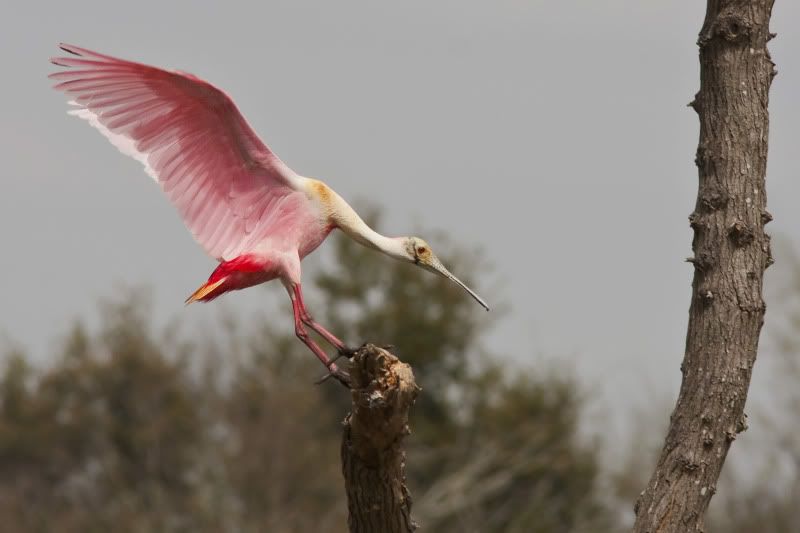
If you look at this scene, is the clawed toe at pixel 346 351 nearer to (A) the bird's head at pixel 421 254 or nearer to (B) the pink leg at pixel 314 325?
(B) the pink leg at pixel 314 325

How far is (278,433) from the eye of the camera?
46688mm

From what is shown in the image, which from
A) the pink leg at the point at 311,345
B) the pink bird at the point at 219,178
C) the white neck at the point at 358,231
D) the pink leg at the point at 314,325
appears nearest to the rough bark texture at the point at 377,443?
the pink leg at the point at 311,345

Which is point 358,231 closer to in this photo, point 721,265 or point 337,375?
point 337,375

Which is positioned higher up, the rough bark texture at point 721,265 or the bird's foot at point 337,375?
the rough bark texture at point 721,265

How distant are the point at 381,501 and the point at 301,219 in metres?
1.84

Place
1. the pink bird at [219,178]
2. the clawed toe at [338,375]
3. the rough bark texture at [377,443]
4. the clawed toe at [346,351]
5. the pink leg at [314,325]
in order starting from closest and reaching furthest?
1. the rough bark texture at [377,443]
2. the clawed toe at [346,351]
3. the clawed toe at [338,375]
4. the pink leg at [314,325]
5. the pink bird at [219,178]

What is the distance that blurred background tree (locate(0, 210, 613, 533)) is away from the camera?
46750 millimetres

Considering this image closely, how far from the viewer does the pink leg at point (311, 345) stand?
33.4ft

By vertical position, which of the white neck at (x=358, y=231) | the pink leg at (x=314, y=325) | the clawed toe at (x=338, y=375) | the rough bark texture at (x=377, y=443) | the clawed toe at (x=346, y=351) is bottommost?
the rough bark texture at (x=377, y=443)

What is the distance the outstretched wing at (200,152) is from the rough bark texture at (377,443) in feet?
5.51

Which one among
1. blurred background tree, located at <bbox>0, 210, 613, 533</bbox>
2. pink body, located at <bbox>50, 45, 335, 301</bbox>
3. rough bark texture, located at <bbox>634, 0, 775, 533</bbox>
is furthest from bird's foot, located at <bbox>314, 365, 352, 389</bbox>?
blurred background tree, located at <bbox>0, 210, 613, 533</bbox>

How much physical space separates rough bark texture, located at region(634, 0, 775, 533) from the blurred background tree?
33895 mm

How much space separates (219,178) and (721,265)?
10.4 feet

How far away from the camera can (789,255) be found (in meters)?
46.3
